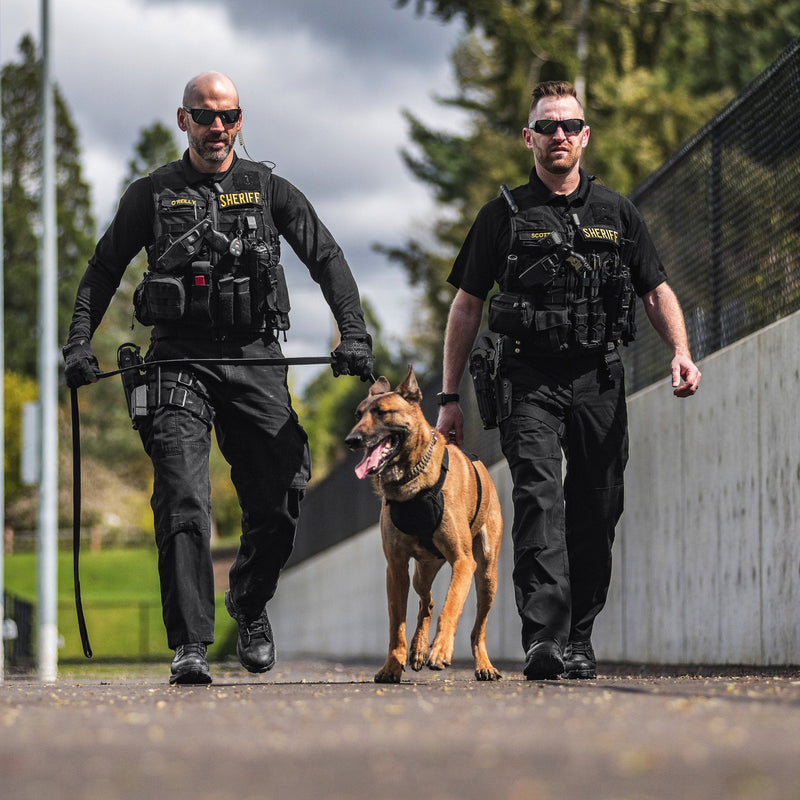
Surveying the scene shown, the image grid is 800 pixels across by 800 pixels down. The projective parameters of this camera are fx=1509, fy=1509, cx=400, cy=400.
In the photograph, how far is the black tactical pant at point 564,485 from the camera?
6270 mm

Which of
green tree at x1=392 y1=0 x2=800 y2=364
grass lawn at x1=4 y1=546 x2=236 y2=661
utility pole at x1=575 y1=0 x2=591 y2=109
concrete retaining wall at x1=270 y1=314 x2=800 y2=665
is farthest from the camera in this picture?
grass lawn at x1=4 y1=546 x2=236 y2=661

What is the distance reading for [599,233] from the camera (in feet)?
21.5

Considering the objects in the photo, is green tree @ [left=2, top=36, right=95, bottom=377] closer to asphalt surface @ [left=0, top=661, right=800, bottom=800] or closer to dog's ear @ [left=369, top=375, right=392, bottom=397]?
dog's ear @ [left=369, top=375, right=392, bottom=397]

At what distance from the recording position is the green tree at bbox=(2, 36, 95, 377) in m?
78.9

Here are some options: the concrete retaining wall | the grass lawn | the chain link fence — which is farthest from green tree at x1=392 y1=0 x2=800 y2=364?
the concrete retaining wall

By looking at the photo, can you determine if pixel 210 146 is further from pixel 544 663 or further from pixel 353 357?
pixel 544 663

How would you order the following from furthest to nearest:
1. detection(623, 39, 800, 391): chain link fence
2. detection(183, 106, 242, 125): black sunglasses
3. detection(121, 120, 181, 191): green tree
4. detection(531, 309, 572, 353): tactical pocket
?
detection(121, 120, 181, 191): green tree < detection(623, 39, 800, 391): chain link fence < detection(183, 106, 242, 125): black sunglasses < detection(531, 309, 572, 353): tactical pocket

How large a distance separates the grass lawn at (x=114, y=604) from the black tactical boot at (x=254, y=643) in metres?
22.3

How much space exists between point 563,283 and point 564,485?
931mm

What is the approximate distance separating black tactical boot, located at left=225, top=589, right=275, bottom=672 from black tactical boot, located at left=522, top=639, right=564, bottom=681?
1.34 meters

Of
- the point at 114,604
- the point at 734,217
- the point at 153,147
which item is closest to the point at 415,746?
the point at 734,217

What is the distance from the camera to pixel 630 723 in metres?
3.63

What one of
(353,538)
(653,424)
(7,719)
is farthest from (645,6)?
(7,719)

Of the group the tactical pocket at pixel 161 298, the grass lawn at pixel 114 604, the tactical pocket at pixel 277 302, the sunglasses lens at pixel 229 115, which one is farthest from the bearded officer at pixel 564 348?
the grass lawn at pixel 114 604
